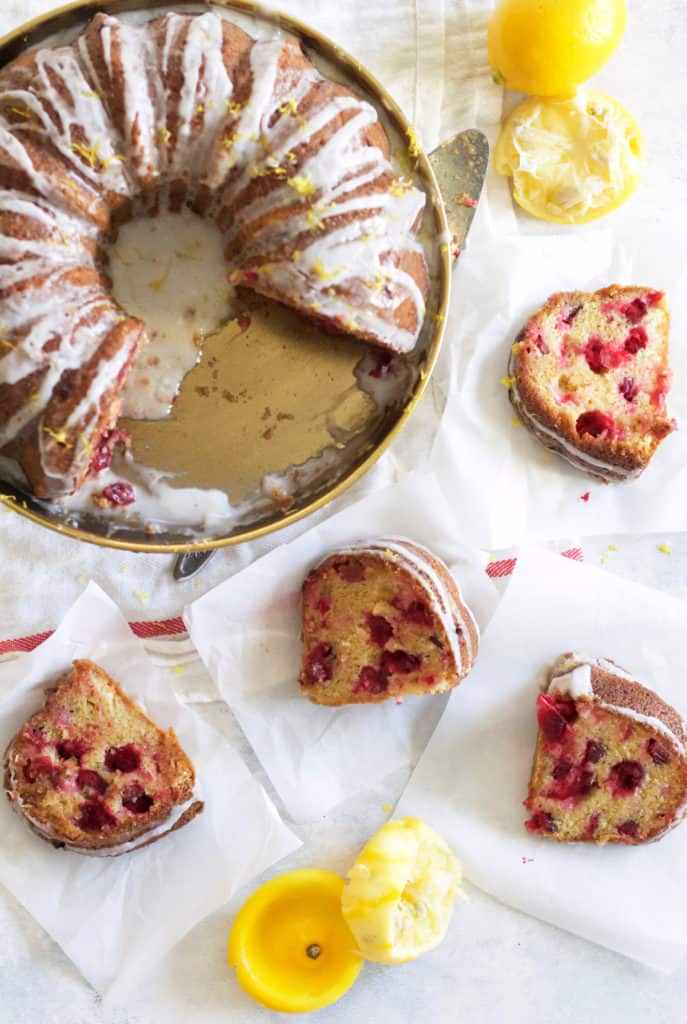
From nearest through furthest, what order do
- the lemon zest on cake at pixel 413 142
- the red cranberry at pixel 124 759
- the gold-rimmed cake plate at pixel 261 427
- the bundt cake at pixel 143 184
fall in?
the bundt cake at pixel 143 184 → the lemon zest on cake at pixel 413 142 → the gold-rimmed cake plate at pixel 261 427 → the red cranberry at pixel 124 759

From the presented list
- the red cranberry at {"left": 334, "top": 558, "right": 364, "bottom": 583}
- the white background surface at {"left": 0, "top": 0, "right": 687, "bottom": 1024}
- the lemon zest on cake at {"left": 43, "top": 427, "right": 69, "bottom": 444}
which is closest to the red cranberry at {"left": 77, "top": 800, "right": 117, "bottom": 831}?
the white background surface at {"left": 0, "top": 0, "right": 687, "bottom": 1024}

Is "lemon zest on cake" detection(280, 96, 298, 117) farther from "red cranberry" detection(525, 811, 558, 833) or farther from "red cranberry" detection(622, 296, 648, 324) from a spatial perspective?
"red cranberry" detection(525, 811, 558, 833)

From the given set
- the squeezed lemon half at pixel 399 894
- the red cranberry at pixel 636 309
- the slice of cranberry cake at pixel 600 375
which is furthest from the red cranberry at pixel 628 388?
the squeezed lemon half at pixel 399 894

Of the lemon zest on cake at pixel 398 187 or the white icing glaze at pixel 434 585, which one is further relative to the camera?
the white icing glaze at pixel 434 585

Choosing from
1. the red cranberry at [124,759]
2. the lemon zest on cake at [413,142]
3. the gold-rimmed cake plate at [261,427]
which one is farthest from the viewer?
the red cranberry at [124,759]

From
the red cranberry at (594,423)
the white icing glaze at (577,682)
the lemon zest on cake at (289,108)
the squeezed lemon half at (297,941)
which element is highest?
the lemon zest on cake at (289,108)

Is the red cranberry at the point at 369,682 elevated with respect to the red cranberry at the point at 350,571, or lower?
lower

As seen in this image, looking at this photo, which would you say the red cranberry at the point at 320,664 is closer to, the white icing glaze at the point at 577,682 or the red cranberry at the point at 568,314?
the white icing glaze at the point at 577,682
